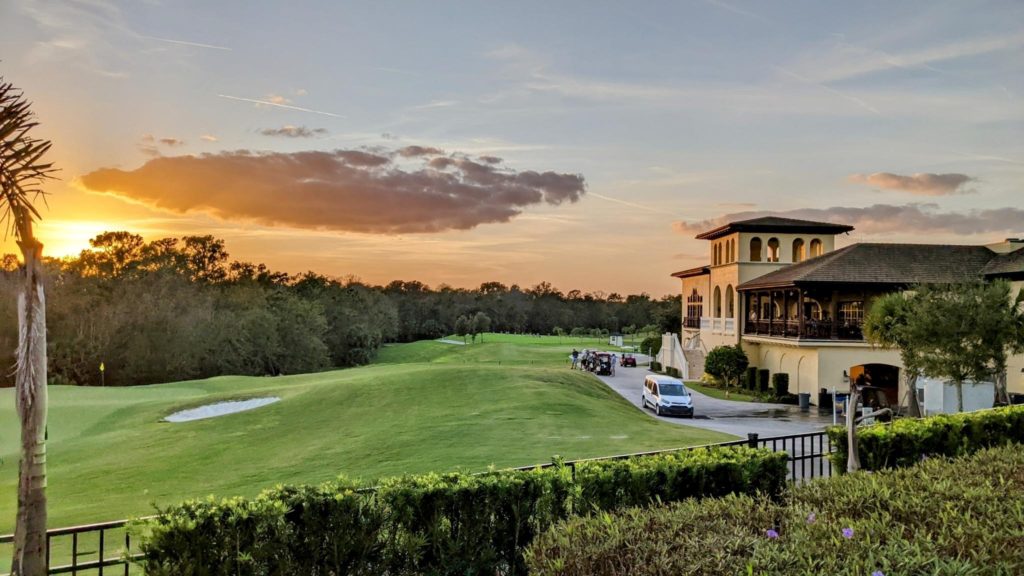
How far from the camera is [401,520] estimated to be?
672 cm

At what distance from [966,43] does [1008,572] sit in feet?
69.5

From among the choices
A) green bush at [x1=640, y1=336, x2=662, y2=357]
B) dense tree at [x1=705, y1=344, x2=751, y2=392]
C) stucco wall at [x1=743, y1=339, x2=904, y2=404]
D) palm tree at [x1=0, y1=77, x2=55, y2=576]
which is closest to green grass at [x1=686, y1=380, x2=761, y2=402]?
dense tree at [x1=705, y1=344, x2=751, y2=392]

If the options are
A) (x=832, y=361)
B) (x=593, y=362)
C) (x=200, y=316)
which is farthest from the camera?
(x=200, y=316)

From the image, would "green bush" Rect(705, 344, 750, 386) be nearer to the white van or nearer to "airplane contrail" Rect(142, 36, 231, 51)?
the white van

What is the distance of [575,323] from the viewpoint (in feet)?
399

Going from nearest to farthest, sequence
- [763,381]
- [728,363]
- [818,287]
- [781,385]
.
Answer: [818,287], [781,385], [763,381], [728,363]

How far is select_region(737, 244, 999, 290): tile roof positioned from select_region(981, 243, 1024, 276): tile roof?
39 cm

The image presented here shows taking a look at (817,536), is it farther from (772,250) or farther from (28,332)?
(772,250)

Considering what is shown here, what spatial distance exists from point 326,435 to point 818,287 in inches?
953

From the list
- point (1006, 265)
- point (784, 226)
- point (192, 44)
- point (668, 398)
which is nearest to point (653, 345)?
point (784, 226)

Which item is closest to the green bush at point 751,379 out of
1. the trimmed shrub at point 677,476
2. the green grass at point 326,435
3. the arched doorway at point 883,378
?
the arched doorway at point 883,378

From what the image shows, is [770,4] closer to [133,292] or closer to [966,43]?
[966,43]

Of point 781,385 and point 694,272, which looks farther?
point 694,272

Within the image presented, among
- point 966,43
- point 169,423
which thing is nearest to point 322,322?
point 169,423
